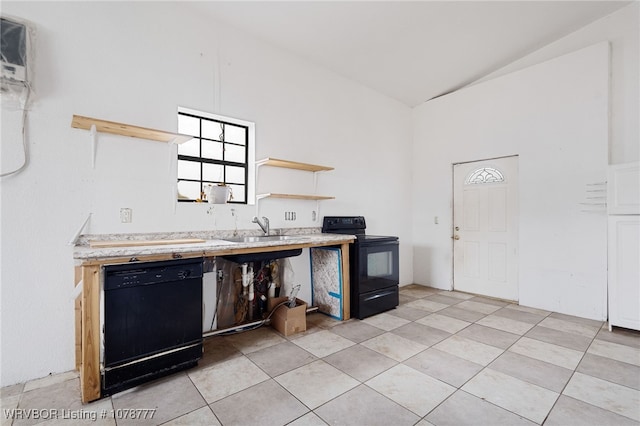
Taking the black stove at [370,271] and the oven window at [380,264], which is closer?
the black stove at [370,271]

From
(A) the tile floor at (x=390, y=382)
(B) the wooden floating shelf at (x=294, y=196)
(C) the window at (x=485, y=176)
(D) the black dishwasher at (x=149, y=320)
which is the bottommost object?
(A) the tile floor at (x=390, y=382)

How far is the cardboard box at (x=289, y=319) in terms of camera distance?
2777mm

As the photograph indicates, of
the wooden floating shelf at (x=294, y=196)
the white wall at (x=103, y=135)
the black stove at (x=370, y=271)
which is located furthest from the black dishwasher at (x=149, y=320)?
the black stove at (x=370, y=271)

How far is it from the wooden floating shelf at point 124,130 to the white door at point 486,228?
153 inches

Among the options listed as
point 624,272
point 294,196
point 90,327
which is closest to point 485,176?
point 624,272

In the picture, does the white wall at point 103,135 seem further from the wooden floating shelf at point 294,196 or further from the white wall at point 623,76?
the white wall at point 623,76

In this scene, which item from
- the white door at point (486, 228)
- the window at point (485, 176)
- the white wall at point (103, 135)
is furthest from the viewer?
the window at point (485, 176)

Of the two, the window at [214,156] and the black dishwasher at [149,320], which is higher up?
the window at [214,156]

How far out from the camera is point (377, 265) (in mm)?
3479

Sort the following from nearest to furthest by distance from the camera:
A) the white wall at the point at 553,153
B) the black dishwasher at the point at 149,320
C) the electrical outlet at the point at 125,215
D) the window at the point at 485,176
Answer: the black dishwasher at the point at 149,320, the electrical outlet at the point at 125,215, the white wall at the point at 553,153, the window at the point at 485,176

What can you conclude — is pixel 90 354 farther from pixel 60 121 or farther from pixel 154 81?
pixel 154 81

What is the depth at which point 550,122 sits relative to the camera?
3.59m

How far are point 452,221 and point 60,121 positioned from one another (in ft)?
15.4

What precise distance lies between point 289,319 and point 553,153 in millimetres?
3658
